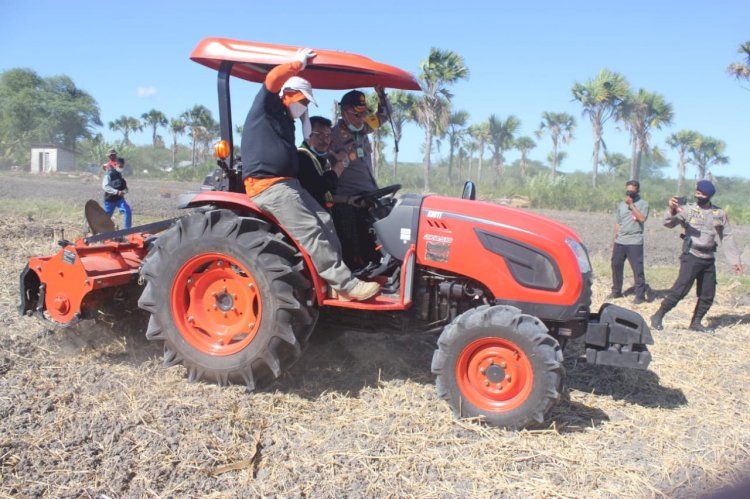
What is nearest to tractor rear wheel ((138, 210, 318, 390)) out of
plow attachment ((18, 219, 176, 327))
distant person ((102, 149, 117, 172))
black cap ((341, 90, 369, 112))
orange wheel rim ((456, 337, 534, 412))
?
plow attachment ((18, 219, 176, 327))

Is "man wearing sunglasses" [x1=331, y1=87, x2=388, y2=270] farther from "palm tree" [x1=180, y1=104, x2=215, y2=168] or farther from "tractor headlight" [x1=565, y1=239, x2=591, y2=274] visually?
"palm tree" [x1=180, y1=104, x2=215, y2=168]

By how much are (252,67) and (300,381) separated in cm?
231

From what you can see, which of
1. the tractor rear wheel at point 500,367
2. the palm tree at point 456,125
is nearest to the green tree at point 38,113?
the palm tree at point 456,125

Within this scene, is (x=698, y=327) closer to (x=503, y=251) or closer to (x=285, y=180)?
(x=503, y=251)

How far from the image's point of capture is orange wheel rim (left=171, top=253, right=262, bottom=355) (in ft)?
13.6

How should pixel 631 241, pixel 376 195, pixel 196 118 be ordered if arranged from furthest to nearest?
pixel 196 118, pixel 631 241, pixel 376 195

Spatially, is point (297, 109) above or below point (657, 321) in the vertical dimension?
above

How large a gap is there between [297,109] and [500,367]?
2.08 m

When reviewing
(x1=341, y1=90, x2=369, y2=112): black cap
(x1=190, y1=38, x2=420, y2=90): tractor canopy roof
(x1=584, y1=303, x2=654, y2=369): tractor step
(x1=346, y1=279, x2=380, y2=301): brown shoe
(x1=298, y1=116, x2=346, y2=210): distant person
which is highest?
(x1=190, y1=38, x2=420, y2=90): tractor canopy roof

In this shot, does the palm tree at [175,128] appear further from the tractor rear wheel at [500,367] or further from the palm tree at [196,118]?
the tractor rear wheel at [500,367]

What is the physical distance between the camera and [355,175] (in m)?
4.98

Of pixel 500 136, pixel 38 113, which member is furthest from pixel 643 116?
pixel 38 113

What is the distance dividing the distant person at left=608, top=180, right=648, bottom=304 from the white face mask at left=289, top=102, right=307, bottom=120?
575 cm

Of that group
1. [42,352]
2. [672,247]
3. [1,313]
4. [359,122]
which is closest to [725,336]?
[359,122]
